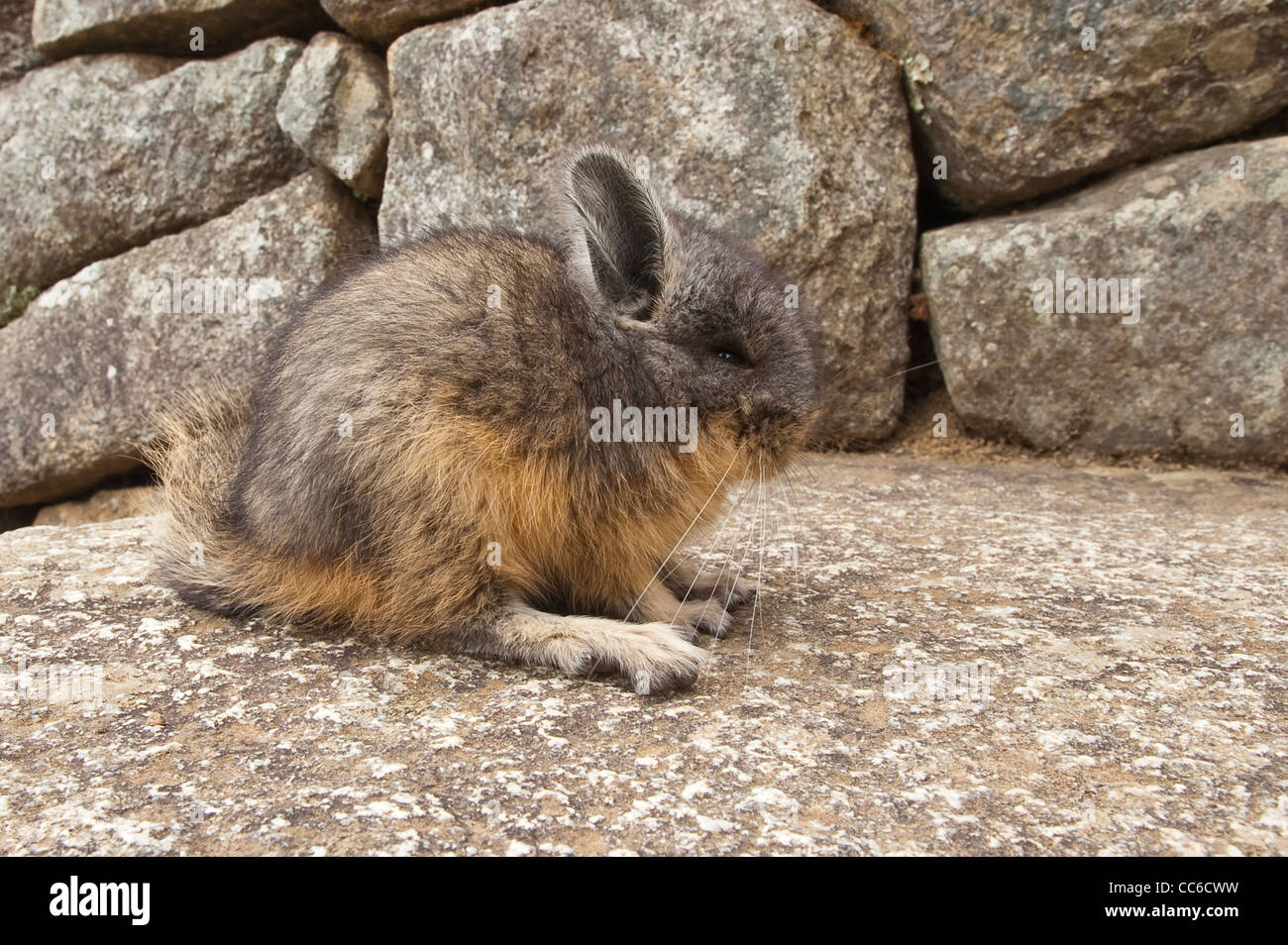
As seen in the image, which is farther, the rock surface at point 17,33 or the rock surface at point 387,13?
the rock surface at point 17,33

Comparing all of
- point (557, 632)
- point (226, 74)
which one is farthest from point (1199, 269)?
point (226, 74)

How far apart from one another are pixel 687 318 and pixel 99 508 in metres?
5.64

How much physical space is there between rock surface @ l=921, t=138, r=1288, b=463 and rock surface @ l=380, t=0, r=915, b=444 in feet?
1.90

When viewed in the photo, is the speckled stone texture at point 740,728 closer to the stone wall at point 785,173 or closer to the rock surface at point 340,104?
the stone wall at point 785,173

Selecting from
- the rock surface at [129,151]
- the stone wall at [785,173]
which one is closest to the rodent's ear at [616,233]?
the stone wall at [785,173]

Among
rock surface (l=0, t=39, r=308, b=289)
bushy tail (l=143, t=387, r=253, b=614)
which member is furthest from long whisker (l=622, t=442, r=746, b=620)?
rock surface (l=0, t=39, r=308, b=289)

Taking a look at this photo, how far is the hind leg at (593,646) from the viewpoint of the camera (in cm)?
329

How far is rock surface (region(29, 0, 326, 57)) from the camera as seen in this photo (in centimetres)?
695

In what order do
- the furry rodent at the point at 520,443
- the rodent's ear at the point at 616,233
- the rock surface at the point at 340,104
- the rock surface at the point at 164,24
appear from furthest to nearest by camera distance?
the rock surface at the point at 164,24
the rock surface at the point at 340,104
the rodent's ear at the point at 616,233
the furry rodent at the point at 520,443

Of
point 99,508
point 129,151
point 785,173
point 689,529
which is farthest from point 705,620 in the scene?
point 129,151

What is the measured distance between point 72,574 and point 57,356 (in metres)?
A: 3.50

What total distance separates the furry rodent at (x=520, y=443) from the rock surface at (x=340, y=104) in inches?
121

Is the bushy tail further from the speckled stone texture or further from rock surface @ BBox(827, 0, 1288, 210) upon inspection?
rock surface @ BBox(827, 0, 1288, 210)

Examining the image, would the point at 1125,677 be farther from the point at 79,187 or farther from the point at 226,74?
the point at 79,187
